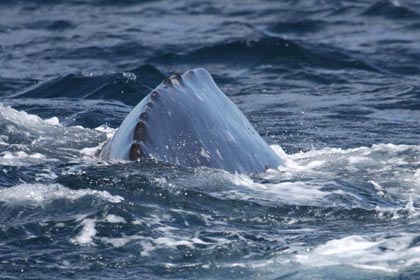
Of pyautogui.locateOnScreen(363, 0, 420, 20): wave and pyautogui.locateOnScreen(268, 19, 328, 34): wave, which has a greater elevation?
pyautogui.locateOnScreen(363, 0, 420, 20): wave

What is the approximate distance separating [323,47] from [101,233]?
41.5ft

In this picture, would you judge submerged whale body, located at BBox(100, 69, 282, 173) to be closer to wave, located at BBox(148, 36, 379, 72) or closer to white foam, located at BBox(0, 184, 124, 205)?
white foam, located at BBox(0, 184, 124, 205)

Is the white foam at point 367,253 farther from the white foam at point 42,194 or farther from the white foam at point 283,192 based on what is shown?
the white foam at point 42,194

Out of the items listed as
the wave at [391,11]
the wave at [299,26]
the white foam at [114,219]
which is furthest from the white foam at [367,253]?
the wave at [391,11]

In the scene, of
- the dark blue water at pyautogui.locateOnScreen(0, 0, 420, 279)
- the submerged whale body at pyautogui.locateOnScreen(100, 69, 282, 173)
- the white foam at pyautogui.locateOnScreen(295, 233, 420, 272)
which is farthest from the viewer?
the submerged whale body at pyautogui.locateOnScreen(100, 69, 282, 173)

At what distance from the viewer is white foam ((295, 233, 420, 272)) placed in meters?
6.58

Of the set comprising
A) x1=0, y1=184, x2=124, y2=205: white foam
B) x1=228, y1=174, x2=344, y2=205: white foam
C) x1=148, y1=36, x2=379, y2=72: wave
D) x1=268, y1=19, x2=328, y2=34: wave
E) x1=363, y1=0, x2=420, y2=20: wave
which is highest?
x1=0, y1=184, x2=124, y2=205: white foam

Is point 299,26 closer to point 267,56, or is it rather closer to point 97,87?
point 267,56

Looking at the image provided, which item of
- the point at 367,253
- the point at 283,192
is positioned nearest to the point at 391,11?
the point at 283,192

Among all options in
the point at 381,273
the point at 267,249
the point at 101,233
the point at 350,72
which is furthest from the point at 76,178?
the point at 350,72

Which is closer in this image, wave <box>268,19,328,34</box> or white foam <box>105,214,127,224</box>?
white foam <box>105,214,127,224</box>

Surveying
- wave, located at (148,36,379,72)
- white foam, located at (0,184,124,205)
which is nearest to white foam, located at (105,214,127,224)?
white foam, located at (0,184,124,205)

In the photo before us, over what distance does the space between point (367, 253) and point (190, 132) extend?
1.99 meters

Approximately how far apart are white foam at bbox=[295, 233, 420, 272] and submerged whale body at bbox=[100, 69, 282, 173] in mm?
1529
